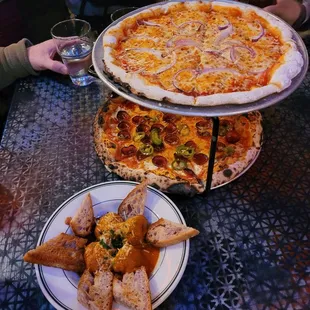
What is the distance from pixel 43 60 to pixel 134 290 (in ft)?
7.51

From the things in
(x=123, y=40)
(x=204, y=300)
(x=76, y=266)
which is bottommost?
(x=204, y=300)

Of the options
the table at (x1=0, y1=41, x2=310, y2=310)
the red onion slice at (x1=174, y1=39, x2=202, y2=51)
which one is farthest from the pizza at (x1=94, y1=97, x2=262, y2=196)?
the red onion slice at (x1=174, y1=39, x2=202, y2=51)

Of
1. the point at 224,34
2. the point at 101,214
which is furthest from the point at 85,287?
the point at 224,34

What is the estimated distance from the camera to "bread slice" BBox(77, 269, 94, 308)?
154cm

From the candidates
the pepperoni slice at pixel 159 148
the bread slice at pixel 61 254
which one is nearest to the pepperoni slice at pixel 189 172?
the pepperoni slice at pixel 159 148

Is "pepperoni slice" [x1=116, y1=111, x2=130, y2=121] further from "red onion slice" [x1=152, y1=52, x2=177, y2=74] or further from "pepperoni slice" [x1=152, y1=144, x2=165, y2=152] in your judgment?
"red onion slice" [x1=152, y1=52, x2=177, y2=74]

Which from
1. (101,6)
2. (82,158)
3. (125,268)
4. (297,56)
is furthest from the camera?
(101,6)

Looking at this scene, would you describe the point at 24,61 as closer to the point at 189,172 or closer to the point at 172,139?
the point at 172,139

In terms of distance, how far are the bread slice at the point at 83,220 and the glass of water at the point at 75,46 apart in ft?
5.22

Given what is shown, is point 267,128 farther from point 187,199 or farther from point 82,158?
point 82,158

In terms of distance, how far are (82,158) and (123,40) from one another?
37.5 inches

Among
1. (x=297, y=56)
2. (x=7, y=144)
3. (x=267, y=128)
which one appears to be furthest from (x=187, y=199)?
(x=7, y=144)

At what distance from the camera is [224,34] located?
2551 millimetres

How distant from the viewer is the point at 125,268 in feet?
5.40
